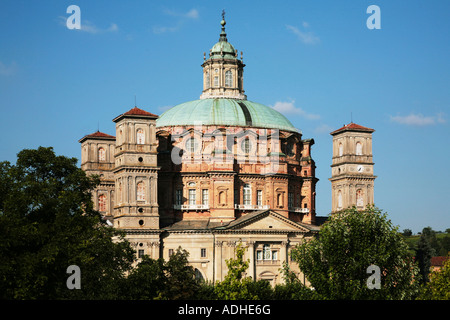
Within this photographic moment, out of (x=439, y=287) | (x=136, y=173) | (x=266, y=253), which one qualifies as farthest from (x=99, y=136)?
(x=439, y=287)

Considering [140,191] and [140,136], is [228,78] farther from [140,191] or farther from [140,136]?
[140,191]

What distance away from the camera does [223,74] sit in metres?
107

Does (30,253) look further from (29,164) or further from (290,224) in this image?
(290,224)

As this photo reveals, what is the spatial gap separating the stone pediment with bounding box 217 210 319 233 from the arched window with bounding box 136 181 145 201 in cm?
966

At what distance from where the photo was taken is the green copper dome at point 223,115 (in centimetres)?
10094


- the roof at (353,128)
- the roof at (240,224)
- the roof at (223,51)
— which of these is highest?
the roof at (223,51)

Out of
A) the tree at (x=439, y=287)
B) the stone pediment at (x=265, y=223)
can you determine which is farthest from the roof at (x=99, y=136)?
the tree at (x=439, y=287)

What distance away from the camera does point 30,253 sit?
61.0 m

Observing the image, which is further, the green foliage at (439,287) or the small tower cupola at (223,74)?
the small tower cupola at (223,74)

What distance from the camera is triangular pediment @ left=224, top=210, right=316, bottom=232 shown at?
93062 mm

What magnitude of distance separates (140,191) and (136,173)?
2014 millimetres

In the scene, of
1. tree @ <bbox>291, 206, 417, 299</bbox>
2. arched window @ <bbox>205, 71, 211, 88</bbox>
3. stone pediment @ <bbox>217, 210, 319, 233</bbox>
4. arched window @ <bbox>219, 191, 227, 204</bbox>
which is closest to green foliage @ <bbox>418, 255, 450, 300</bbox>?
tree @ <bbox>291, 206, 417, 299</bbox>

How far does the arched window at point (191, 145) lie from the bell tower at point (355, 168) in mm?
18653

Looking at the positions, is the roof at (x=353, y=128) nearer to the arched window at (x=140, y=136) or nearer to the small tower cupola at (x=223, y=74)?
the small tower cupola at (x=223, y=74)
